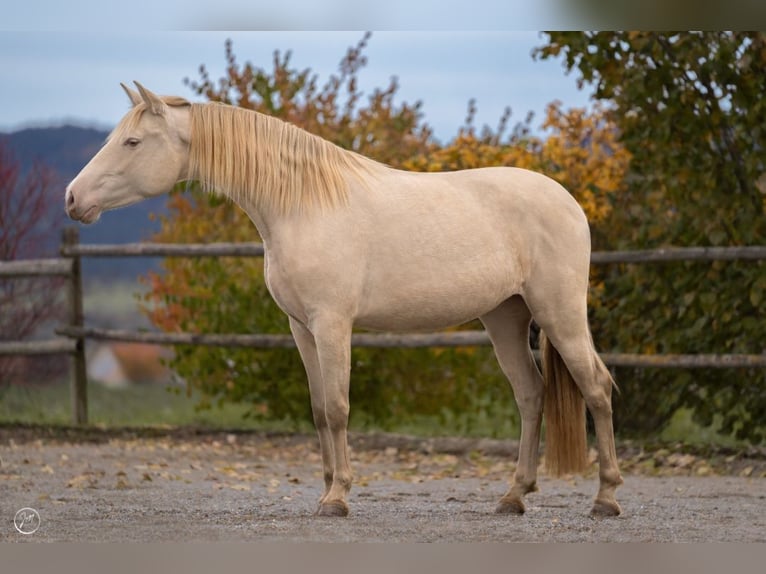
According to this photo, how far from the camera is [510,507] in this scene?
512cm

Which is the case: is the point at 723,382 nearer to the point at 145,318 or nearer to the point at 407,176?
the point at 407,176

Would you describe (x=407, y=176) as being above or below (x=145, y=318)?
above

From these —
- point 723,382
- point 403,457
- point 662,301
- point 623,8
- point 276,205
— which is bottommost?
point 403,457

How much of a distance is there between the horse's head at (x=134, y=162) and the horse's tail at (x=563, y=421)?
1838mm

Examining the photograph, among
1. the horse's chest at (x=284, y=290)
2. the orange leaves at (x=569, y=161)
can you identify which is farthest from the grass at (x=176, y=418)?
the horse's chest at (x=284, y=290)

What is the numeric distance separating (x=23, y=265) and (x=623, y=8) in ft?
21.3

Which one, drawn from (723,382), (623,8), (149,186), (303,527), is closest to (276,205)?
(149,186)

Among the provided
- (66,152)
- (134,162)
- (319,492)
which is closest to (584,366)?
(319,492)

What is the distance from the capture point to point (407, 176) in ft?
16.5

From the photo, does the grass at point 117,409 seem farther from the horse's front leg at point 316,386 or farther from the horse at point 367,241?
the horse at point 367,241

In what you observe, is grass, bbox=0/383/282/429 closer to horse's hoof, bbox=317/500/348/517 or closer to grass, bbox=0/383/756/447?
grass, bbox=0/383/756/447

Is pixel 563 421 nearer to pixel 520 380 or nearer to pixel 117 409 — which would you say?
pixel 520 380

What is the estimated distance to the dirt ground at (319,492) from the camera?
454 cm

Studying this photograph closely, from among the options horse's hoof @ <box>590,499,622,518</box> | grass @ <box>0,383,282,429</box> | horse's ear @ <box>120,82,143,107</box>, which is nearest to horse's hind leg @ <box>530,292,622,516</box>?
horse's hoof @ <box>590,499,622,518</box>
